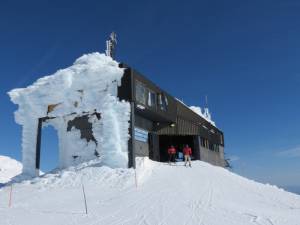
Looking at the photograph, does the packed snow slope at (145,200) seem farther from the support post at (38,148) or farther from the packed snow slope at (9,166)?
the packed snow slope at (9,166)

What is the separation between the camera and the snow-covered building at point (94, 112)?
21.7m

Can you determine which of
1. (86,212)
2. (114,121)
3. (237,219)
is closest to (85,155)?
(114,121)

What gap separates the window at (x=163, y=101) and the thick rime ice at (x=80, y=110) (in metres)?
5.01

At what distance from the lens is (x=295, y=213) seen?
13344 mm

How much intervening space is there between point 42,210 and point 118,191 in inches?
164

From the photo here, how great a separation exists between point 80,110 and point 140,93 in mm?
4610

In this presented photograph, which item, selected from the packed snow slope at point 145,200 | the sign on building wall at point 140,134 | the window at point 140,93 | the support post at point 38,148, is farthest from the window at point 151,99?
the support post at point 38,148

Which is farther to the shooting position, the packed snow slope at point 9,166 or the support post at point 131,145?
the packed snow slope at point 9,166

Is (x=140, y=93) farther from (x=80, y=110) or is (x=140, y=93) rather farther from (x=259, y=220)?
(x=259, y=220)

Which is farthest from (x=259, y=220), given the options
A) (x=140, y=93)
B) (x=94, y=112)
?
(x=94, y=112)

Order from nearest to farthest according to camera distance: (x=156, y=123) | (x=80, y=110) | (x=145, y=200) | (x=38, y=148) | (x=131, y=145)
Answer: (x=145, y=200) → (x=131, y=145) → (x=80, y=110) → (x=38, y=148) → (x=156, y=123)

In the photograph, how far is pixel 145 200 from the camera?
13.6 m

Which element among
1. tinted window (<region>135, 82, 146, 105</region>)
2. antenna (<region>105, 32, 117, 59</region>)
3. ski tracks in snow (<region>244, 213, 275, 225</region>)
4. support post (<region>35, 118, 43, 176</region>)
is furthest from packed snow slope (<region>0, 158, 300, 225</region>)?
antenna (<region>105, 32, 117, 59</region>)

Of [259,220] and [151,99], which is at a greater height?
[151,99]
